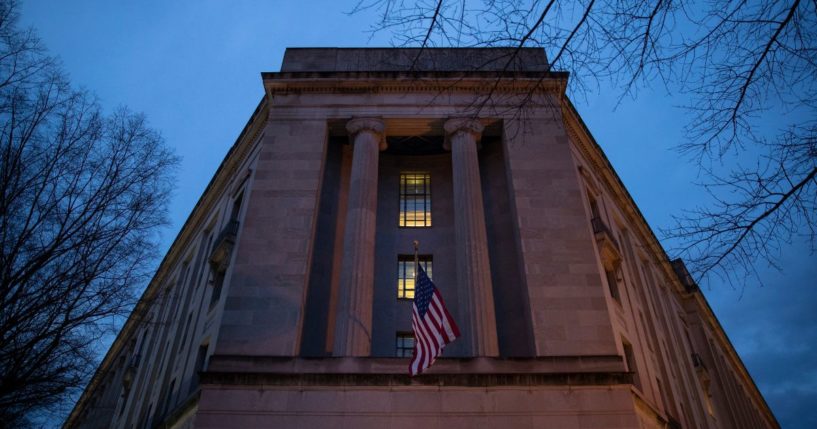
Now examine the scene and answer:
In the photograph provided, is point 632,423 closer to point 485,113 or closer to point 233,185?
point 485,113

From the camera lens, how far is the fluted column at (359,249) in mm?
19500

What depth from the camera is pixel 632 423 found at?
56.1 ft

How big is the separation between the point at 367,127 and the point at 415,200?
433 centimetres

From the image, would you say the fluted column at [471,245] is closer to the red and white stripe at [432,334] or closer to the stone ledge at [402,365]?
the stone ledge at [402,365]

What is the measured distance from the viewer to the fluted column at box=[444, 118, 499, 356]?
771 inches

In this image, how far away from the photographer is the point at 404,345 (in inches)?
894

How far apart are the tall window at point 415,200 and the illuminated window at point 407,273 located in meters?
1.73

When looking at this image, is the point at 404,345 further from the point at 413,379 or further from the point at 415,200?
the point at 415,200

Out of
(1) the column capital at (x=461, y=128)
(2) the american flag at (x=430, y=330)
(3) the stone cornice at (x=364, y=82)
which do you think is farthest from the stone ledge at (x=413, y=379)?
(3) the stone cornice at (x=364, y=82)

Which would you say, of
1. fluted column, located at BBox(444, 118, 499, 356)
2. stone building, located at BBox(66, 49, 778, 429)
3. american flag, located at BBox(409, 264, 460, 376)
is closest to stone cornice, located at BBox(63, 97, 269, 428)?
stone building, located at BBox(66, 49, 778, 429)

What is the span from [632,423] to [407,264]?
11.4 meters

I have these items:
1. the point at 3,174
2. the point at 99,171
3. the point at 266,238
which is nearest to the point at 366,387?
the point at 266,238

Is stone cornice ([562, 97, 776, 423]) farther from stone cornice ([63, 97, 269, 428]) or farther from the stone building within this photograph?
stone cornice ([63, 97, 269, 428])

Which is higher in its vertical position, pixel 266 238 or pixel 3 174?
pixel 266 238
